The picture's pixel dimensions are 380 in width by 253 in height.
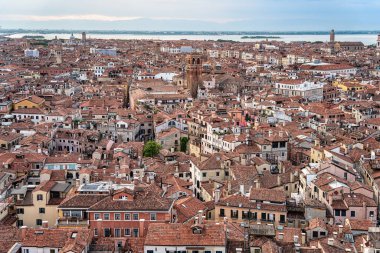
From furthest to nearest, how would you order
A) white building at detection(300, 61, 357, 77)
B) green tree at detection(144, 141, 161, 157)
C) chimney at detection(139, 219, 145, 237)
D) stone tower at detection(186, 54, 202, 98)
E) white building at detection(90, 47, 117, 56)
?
white building at detection(90, 47, 117, 56) < white building at detection(300, 61, 357, 77) < stone tower at detection(186, 54, 202, 98) < green tree at detection(144, 141, 161, 157) < chimney at detection(139, 219, 145, 237)

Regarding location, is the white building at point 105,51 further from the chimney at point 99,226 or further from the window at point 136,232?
the window at point 136,232

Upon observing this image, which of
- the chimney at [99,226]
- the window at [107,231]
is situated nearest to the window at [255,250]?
the window at [107,231]

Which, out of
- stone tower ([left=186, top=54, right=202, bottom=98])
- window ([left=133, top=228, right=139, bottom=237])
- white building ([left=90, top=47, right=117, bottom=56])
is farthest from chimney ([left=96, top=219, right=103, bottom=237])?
white building ([left=90, top=47, right=117, bottom=56])

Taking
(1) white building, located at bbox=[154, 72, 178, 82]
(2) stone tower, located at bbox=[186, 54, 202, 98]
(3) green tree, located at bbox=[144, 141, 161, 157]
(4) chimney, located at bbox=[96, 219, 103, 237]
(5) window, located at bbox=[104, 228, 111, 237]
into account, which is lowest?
(3) green tree, located at bbox=[144, 141, 161, 157]

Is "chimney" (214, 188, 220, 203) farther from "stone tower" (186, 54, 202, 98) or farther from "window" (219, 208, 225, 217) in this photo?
"stone tower" (186, 54, 202, 98)

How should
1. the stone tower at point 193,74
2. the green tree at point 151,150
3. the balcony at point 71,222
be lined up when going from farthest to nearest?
1. the stone tower at point 193,74
2. the green tree at point 151,150
3. the balcony at point 71,222

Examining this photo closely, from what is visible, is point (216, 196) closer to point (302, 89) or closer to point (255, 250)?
point (255, 250)

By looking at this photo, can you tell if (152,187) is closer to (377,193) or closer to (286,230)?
(286,230)

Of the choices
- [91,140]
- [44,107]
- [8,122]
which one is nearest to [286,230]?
[91,140]

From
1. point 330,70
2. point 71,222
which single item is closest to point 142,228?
point 71,222
